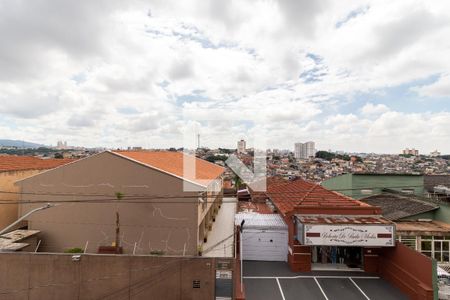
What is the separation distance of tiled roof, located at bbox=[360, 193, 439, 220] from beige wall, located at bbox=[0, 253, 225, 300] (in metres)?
15.6

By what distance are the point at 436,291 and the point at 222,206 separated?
22.9 m

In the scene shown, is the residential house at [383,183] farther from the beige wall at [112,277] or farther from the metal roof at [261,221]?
the beige wall at [112,277]

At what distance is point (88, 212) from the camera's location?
1867 cm

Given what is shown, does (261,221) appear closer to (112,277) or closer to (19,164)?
(112,277)

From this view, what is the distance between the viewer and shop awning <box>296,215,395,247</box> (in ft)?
57.8

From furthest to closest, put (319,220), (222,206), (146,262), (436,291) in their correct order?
(222,206), (319,220), (146,262), (436,291)

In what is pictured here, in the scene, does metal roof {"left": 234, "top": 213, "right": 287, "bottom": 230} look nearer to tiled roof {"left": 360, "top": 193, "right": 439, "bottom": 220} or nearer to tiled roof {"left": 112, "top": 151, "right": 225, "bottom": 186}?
tiled roof {"left": 112, "top": 151, "right": 225, "bottom": 186}

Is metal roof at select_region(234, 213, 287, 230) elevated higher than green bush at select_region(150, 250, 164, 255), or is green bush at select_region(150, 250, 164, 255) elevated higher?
metal roof at select_region(234, 213, 287, 230)

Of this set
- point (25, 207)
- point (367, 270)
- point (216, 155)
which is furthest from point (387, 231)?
point (216, 155)

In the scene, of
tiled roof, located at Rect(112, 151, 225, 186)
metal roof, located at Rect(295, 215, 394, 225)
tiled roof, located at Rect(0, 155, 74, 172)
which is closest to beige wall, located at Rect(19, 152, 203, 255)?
tiled roof, located at Rect(112, 151, 225, 186)

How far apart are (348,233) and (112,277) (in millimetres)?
13404

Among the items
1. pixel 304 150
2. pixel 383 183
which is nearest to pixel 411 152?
pixel 304 150

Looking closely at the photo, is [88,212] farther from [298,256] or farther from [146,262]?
[298,256]

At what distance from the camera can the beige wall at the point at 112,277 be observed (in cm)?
1540
